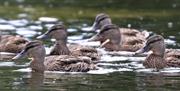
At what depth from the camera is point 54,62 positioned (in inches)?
705

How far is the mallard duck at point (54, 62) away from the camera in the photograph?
17703 mm

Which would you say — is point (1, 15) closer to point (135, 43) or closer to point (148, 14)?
point (148, 14)

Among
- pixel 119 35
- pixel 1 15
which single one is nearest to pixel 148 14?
pixel 1 15

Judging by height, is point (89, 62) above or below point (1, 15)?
below

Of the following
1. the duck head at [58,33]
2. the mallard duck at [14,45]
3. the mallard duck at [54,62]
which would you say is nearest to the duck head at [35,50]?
the mallard duck at [54,62]

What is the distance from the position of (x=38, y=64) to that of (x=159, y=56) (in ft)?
10.5

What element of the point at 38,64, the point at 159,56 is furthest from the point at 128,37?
the point at 38,64

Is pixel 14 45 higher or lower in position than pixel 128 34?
lower

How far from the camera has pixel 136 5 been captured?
117 ft

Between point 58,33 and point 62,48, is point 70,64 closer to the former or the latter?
point 62,48

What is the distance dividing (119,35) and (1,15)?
31.3 feet

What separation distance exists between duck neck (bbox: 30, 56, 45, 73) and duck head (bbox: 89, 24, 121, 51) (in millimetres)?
4995

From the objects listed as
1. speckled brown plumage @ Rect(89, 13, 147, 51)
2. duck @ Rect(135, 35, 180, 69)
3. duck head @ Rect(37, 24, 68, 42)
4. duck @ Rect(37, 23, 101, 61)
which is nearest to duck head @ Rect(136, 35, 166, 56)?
duck @ Rect(135, 35, 180, 69)

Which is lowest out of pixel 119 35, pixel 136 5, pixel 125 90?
pixel 125 90
